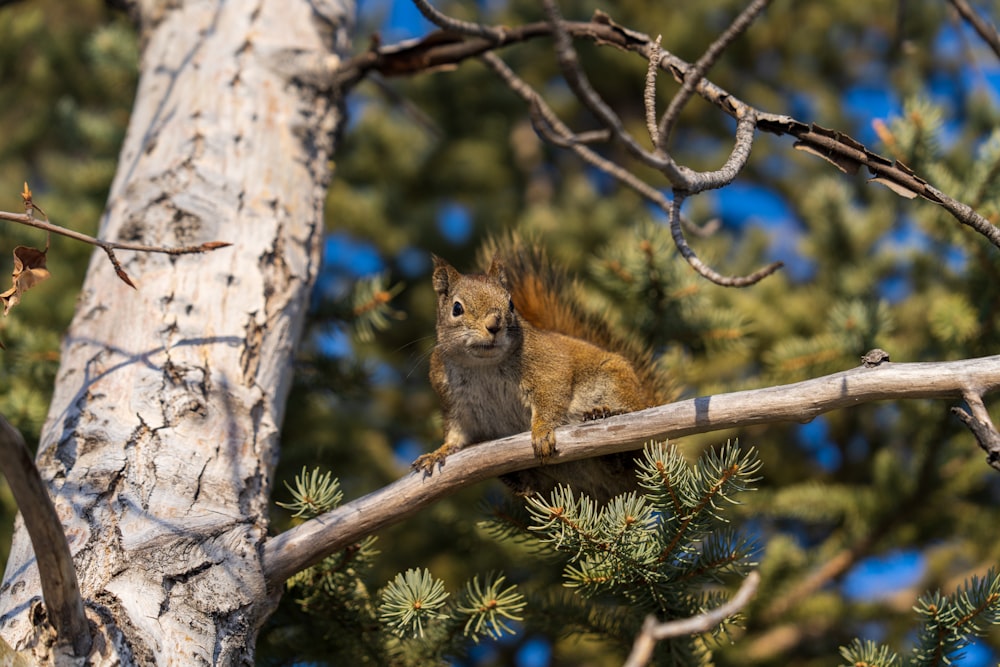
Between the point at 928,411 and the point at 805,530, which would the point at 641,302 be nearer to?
the point at 928,411

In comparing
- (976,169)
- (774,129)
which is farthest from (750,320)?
(774,129)

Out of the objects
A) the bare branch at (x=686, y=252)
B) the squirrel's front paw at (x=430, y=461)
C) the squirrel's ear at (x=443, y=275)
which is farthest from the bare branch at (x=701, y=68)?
the squirrel's ear at (x=443, y=275)

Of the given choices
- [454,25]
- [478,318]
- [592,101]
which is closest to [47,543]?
[592,101]

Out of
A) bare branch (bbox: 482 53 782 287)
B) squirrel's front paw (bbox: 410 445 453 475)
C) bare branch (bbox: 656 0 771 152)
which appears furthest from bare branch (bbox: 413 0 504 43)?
squirrel's front paw (bbox: 410 445 453 475)

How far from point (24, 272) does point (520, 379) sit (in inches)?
47.5

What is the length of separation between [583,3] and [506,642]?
2949mm

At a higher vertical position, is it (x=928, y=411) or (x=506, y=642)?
(x=928, y=411)

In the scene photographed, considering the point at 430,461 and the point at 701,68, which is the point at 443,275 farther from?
the point at 701,68

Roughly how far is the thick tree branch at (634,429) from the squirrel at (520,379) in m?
0.36

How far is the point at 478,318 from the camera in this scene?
2.38m

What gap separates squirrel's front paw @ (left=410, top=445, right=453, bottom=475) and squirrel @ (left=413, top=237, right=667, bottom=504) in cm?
1

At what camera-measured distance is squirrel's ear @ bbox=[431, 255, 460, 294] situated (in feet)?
8.47

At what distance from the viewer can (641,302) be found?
281 centimetres

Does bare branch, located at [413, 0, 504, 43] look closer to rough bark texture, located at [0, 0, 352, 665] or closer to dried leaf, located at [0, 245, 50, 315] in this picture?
rough bark texture, located at [0, 0, 352, 665]
